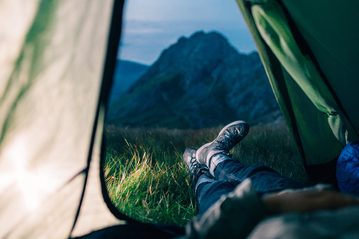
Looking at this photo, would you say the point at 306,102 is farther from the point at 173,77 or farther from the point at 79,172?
the point at 173,77

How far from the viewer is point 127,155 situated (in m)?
3.81

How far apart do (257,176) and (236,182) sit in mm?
114

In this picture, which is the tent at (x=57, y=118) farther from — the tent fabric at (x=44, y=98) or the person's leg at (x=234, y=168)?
the person's leg at (x=234, y=168)

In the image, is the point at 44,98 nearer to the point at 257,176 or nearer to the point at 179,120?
the point at 257,176

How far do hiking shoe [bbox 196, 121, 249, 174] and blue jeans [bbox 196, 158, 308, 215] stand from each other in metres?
0.31

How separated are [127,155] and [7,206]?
211cm

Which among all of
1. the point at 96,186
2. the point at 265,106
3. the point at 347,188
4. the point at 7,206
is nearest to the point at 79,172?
the point at 96,186

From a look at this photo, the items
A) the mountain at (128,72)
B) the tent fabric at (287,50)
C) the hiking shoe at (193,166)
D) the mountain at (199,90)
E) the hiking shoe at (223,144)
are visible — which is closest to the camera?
the tent fabric at (287,50)

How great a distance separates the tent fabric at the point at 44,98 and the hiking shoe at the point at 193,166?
1116 mm

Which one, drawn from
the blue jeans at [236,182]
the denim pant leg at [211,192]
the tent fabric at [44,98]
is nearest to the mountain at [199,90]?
the blue jeans at [236,182]

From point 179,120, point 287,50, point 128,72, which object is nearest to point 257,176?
point 287,50

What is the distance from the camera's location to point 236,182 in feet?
7.45

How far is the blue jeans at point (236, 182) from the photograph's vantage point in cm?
202

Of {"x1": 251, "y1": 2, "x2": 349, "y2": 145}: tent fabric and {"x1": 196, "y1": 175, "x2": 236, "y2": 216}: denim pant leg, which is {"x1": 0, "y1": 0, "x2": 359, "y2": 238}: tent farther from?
{"x1": 251, "y1": 2, "x2": 349, "y2": 145}: tent fabric
